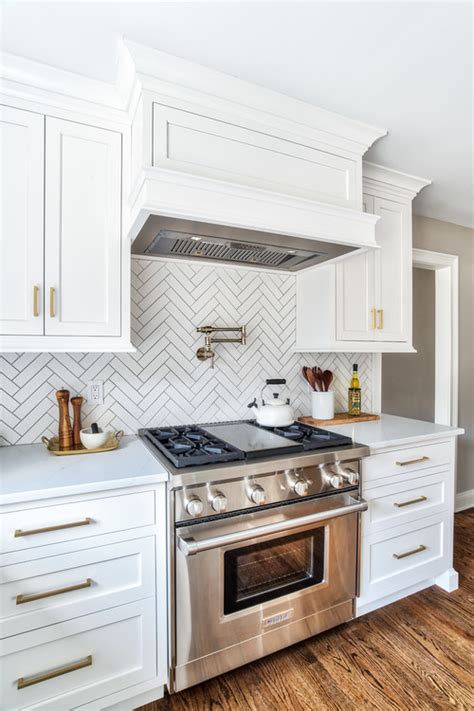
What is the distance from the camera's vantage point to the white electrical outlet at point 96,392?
1943 mm

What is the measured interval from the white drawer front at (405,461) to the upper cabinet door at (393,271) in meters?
0.70

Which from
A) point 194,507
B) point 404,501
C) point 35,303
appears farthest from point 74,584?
point 404,501

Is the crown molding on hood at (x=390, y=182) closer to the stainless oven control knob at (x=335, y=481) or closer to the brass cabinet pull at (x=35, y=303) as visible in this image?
the stainless oven control knob at (x=335, y=481)

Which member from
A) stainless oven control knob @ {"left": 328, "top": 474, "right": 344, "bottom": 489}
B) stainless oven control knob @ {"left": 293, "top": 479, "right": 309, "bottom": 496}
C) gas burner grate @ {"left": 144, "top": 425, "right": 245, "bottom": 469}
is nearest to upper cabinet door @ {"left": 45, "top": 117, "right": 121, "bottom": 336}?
gas burner grate @ {"left": 144, "top": 425, "right": 245, "bottom": 469}

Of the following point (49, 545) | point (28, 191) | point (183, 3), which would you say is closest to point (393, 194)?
point (183, 3)

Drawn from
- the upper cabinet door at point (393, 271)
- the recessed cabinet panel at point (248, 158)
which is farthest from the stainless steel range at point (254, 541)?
A: the recessed cabinet panel at point (248, 158)

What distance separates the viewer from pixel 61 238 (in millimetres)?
1622

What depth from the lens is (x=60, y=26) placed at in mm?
1356

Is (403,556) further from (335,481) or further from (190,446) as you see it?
(190,446)

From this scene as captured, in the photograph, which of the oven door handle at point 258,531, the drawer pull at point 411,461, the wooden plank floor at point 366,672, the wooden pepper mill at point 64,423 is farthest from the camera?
the drawer pull at point 411,461

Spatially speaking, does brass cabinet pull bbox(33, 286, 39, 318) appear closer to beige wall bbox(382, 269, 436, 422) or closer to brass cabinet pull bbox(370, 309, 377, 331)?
brass cabinet pull bbox(370, 309, 377, 331)

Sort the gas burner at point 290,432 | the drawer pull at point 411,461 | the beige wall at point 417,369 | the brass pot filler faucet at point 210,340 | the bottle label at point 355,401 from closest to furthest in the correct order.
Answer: the gas burner at point 290,432 → the drawer pull at point 411,461 → the brass pot filler faucet at point 210,340 → the bottle label at point 355,401 → the beige wall at point 417,369

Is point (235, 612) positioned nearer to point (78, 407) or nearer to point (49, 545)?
point (49, 545)

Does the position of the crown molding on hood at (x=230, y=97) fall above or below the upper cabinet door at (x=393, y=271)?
above
